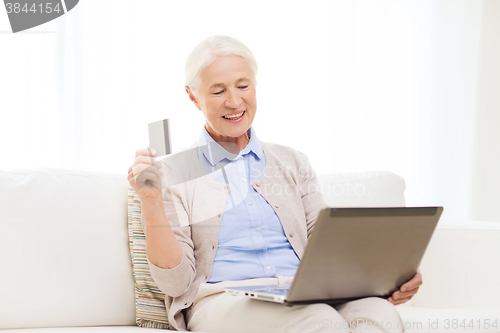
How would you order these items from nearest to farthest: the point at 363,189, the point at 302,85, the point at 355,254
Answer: the point at 355,254, the point at 363,189, the point at 302,85

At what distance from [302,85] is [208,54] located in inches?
44.0

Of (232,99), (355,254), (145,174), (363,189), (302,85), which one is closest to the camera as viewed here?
(355,254)

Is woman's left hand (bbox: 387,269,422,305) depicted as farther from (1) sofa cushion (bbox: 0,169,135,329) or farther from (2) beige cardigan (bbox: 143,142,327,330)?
(1) sofa cushion (bbox: 0,169,135,329)

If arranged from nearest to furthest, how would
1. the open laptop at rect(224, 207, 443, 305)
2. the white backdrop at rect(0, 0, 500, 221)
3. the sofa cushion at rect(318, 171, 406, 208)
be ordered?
the open laptop at rect(224, 207, 443, 305), the sofa cushion at rect(318, 171, 406, 208), the white backdrop at rect(0, 0, 500, 221)

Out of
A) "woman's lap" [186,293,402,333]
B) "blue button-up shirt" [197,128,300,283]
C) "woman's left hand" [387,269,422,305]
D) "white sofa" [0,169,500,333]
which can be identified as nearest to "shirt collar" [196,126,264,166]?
"blue button-up shirt" [197,128,300,283]

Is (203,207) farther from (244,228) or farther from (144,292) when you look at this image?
(144,292)

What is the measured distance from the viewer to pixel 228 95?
1345mm

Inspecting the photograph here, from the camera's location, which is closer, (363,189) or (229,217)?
(229,217)

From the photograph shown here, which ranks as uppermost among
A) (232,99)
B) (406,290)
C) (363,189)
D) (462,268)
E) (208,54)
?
(208,54)

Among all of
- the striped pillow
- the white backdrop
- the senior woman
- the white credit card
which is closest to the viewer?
the senior woman

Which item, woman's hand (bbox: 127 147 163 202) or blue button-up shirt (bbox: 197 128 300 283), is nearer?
woman's hand (bbox: 127 147 163 202)

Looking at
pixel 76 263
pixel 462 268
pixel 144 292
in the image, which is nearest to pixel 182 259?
pixel 144 292

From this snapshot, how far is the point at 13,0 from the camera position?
1867 millimetres

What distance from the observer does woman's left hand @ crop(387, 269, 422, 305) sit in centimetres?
102
